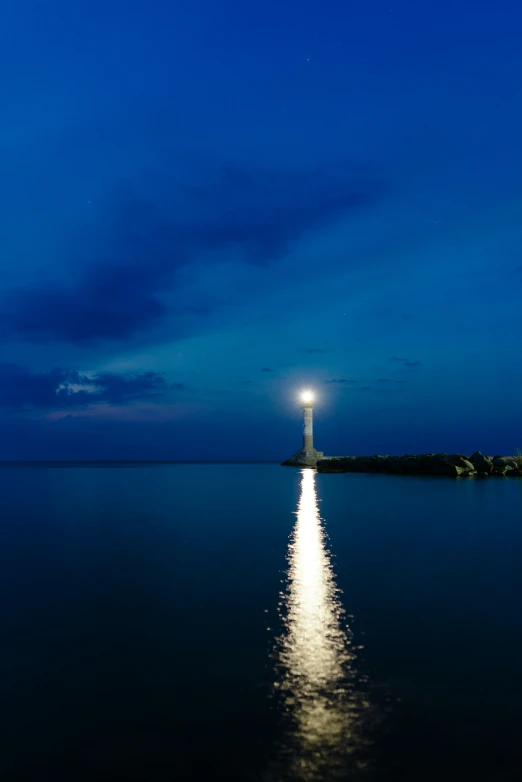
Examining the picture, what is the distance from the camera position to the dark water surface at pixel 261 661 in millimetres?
5129

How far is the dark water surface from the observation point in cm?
513

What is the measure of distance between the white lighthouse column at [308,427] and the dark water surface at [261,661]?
7509 cm

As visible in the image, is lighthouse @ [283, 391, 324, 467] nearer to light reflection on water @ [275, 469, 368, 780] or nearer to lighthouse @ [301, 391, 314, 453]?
lighthouse @ [301, 391, 314, 453]

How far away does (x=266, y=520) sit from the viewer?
2388cm

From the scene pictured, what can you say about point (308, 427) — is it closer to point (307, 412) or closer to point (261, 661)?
point (307, 412)

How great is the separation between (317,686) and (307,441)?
304 ft

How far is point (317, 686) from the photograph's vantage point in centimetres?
666

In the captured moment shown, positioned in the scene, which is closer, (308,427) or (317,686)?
(317,686)

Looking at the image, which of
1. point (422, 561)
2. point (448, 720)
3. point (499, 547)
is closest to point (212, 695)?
point (448, 720)

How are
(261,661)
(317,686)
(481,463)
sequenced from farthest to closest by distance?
(481,463) < (261,661) < (317,686)

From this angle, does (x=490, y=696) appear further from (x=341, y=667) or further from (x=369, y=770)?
(x=369, y=770)

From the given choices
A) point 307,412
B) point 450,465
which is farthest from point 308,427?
point 450,465

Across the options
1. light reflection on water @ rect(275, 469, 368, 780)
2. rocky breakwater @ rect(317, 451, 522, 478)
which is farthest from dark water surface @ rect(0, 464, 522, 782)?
rocky breakwater @ rect(317, 451, 522, 478)

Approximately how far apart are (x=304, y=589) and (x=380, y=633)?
10.1 feet
